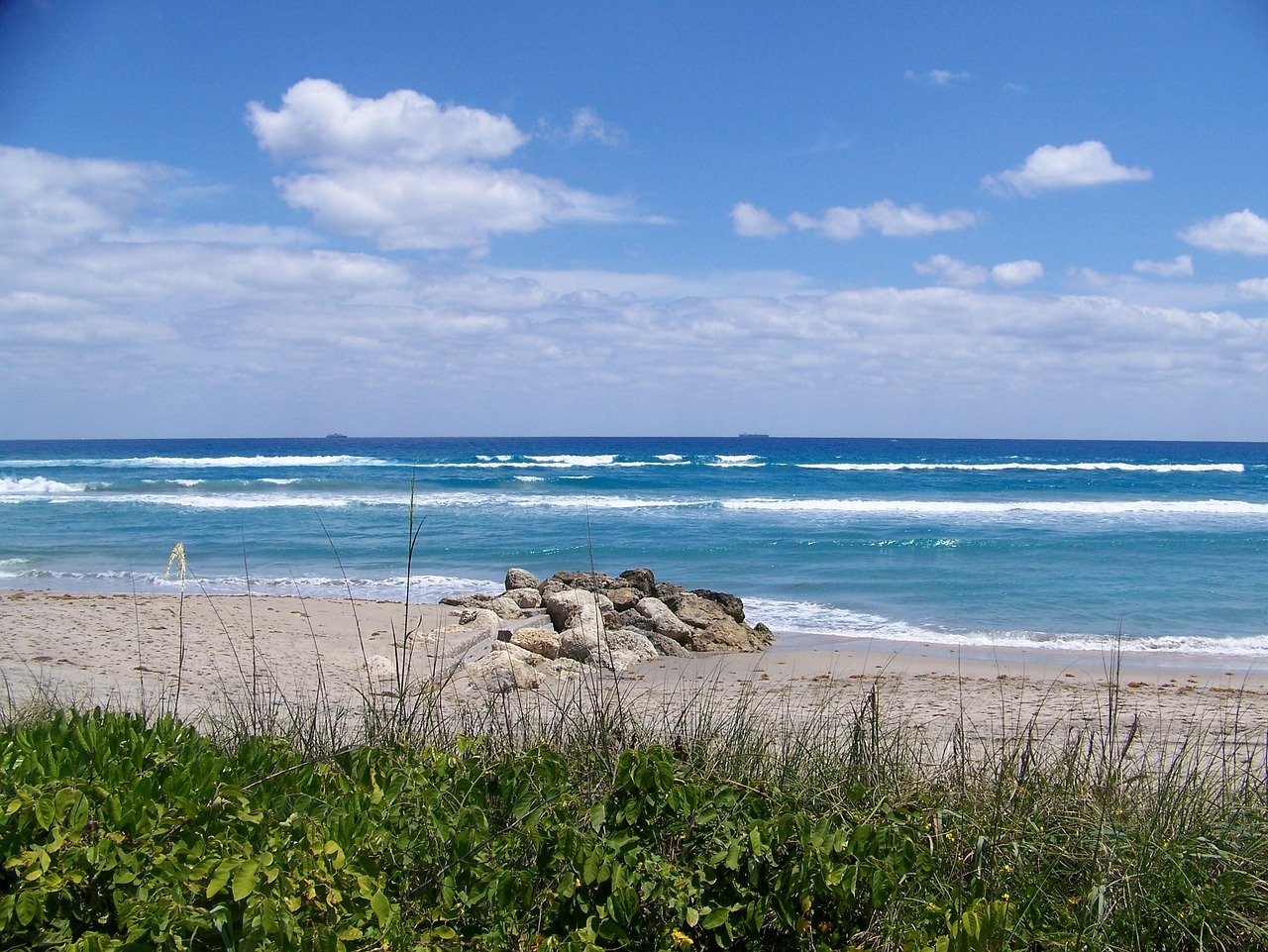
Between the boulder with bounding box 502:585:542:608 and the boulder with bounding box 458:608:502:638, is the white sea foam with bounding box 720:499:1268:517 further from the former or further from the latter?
the boulder with bounding box 458:608:502:638

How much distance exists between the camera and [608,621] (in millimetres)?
11906

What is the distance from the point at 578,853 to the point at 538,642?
7980 millimetres

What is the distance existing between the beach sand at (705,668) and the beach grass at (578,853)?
3108 millimetres

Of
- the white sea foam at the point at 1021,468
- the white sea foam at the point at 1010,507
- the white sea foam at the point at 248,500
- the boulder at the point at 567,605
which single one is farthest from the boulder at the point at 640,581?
the white sea foam at the point at 1021,468

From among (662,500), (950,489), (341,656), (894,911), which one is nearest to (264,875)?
(894,911)

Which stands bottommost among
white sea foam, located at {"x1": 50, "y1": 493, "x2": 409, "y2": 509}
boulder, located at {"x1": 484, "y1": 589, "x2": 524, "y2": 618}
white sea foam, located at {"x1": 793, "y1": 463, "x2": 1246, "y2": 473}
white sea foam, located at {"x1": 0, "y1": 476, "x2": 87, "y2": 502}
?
boulder, located at {"x1": 484, "y1": 589, "x2": 524, "y2": 618}

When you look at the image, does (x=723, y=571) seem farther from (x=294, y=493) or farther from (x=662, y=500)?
(x=294, y=493)

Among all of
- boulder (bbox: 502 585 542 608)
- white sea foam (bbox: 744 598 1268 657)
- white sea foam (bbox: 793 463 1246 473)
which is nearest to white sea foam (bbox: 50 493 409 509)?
boulder (bbox: 502 585 542 608)

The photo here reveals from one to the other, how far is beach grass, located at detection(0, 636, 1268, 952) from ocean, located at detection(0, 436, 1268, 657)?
1.14 meters

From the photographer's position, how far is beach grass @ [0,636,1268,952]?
2344 millimetres

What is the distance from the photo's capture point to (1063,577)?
669 inches

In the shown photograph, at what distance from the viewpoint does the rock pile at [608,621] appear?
10266 mm

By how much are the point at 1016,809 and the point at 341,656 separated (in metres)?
8.58

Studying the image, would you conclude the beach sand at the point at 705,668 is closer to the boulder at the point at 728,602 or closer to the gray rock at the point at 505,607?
the gray rock at the point at 505,607
